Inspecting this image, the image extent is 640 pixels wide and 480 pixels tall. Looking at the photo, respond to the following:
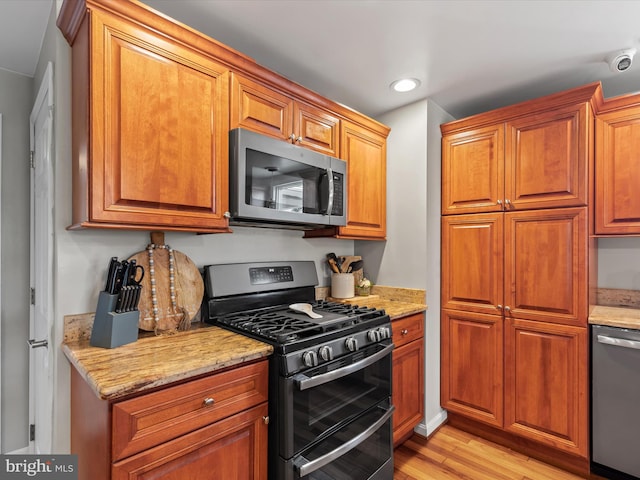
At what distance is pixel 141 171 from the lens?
1357 mm

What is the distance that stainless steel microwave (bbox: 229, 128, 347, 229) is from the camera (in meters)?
1.63

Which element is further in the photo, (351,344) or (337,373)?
(351,344)

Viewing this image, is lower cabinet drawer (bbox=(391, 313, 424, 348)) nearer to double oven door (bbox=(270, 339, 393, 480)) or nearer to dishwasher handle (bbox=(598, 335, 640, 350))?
double oven door (bbox=(270, 339, 393, 480))

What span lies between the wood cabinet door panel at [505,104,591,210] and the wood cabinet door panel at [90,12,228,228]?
6.17 ft

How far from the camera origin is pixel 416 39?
178 cm

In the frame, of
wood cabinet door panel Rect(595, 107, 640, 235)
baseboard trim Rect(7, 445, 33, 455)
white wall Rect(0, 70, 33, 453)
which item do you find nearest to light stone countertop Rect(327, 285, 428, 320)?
wood cabinet door panel Rect(595, 107, 640, 235)

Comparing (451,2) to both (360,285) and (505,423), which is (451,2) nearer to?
(360,285)

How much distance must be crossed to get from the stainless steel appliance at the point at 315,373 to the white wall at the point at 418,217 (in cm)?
67

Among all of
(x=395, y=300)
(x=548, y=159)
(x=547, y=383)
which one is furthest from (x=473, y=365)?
(x=548, y=159)

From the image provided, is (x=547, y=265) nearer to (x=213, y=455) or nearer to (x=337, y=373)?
(x=337, y=373)

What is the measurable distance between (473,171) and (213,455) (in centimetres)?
232

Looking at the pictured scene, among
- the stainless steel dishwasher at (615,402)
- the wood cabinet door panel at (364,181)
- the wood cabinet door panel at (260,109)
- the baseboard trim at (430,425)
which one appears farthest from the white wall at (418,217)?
the wood cabinet door panel at (260,109)

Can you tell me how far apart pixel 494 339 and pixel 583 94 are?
1.63 metres

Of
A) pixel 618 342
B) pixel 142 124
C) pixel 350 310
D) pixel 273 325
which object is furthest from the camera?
pixel 350 310
